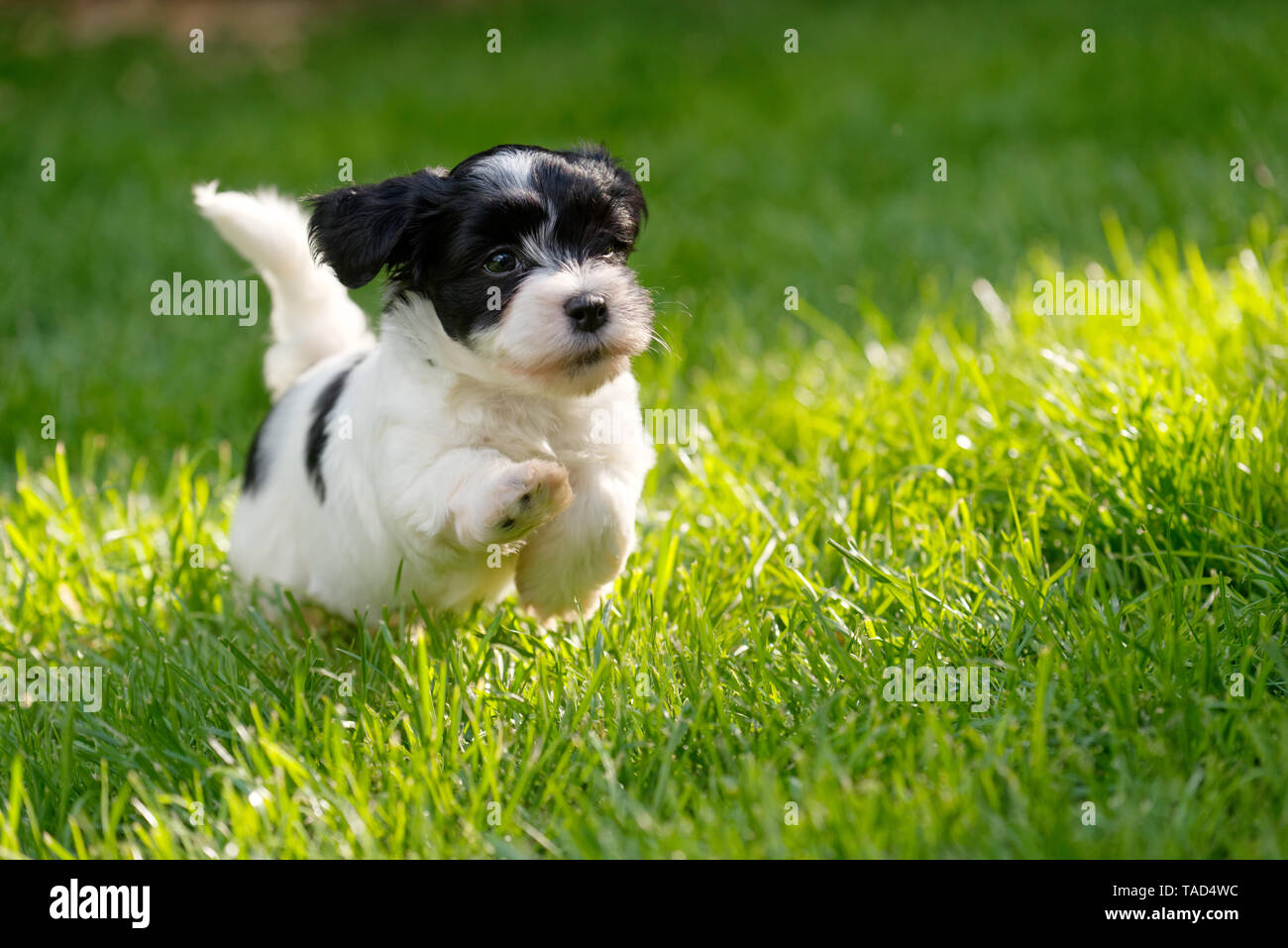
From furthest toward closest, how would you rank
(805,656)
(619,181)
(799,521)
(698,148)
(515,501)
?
(698,148) < (799,521) < (619,181) < (805,656) < (515,501)

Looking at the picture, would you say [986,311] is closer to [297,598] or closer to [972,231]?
[972,231]

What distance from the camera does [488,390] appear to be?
2842 mm

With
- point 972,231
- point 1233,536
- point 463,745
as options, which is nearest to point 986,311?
point 972,231

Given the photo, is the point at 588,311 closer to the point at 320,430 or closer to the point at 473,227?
the point at 473,227

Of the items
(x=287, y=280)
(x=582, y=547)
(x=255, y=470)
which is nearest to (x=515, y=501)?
(x=582, y=547)

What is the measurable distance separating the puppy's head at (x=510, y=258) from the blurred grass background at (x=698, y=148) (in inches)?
64.3

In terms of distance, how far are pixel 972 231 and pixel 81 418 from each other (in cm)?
386

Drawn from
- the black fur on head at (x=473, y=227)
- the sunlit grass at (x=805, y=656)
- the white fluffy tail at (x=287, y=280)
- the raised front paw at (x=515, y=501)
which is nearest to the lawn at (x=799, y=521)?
the sunlit grass at (x=805, y=656)

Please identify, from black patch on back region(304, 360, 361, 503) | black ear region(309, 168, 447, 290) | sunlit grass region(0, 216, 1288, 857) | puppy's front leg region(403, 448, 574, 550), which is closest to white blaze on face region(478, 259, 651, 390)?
puppy's front leg region(403, 448, 574, 550)

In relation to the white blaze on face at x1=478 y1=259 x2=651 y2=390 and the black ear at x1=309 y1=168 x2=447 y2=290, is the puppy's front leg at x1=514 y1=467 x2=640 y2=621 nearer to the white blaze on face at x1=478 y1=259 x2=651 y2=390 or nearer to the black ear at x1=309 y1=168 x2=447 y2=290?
the white blaze on face at x1=478 y1=259 x2=651 y2=390

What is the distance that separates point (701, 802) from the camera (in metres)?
2.16

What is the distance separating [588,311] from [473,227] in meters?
0.34

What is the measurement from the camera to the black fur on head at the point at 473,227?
271cm

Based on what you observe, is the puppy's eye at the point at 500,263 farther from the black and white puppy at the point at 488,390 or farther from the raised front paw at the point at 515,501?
the raised front paw at the point at 515,501
